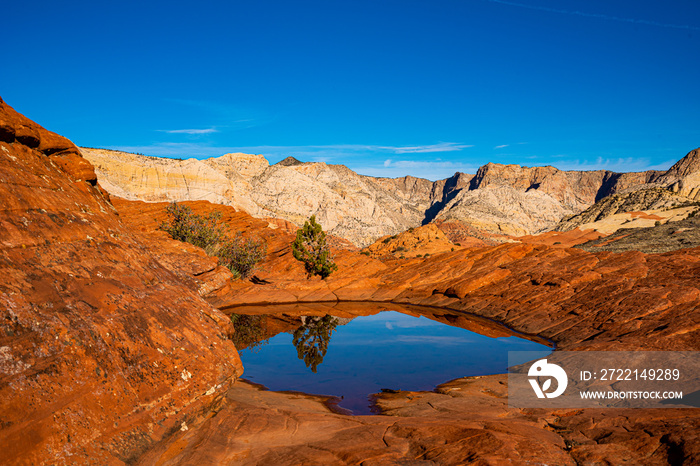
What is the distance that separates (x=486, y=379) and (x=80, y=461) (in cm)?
1238

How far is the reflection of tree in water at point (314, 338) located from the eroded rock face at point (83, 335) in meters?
7.00

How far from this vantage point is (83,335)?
8172 millimetres

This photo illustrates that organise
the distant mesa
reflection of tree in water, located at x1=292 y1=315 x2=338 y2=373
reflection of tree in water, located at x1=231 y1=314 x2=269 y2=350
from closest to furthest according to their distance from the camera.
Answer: reflection of tree in water, located at x1=292 y1=315 x2=338 y2=373 < reflection of tree in water, located at x1=231 y1=314 x2=269 y2=350 < the distant mesa

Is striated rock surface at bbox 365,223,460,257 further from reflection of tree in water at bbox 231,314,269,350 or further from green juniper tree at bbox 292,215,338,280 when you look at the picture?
reflection of tree in water at bbox 231,314,269,350

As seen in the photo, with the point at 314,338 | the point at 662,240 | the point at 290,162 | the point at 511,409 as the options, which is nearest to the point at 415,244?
the point at 662,240

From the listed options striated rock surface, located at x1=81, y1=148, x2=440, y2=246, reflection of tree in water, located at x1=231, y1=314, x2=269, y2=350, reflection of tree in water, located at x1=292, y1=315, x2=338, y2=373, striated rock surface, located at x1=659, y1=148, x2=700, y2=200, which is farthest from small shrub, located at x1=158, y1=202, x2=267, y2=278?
striated rock surface, located at x1=659, y1=148, x2=700, y2=200

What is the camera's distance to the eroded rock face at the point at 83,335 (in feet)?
22.2

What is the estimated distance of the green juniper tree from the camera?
38.2 meters

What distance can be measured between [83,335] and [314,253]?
30917mm

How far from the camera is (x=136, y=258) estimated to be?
39.8ft

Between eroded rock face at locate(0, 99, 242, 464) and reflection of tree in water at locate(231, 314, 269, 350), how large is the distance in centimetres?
836

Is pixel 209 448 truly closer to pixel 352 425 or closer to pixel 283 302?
pixel 352 425

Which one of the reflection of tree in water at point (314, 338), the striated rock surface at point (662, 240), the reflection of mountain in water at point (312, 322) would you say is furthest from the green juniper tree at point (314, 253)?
the striated rock surface at point (662, 240)

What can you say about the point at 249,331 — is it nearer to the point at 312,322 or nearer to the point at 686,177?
the point at 312,322
